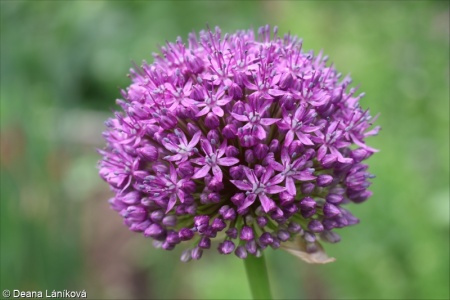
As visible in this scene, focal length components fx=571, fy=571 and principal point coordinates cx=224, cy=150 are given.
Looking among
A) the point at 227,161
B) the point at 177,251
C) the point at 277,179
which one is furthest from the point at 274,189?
the point at 177,251

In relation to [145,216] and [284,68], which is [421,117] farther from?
[145,216]

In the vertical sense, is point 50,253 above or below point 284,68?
below

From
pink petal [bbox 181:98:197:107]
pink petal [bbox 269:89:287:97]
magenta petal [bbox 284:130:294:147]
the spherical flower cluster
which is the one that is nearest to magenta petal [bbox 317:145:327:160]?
the spherical flower cluster

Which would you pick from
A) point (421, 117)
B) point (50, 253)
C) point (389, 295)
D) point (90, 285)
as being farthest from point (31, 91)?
point (421, 117)

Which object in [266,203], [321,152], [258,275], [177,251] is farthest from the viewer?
[177,251]

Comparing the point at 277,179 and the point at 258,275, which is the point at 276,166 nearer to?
the point at 277,179

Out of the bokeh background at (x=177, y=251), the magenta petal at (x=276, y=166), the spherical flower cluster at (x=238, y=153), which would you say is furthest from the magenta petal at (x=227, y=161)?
the bokeh background at (x=177, y=251)

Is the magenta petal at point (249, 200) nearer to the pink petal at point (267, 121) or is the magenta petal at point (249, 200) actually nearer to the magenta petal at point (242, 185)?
the magenta petal at point (242, 185)
